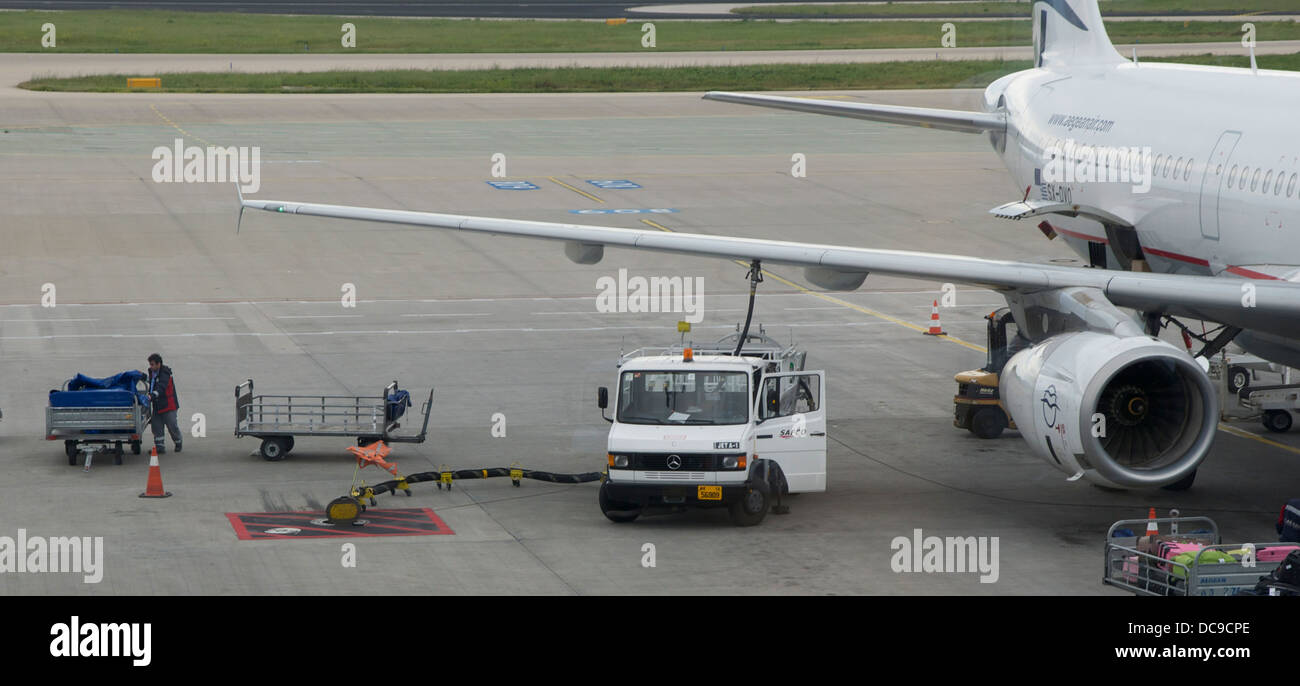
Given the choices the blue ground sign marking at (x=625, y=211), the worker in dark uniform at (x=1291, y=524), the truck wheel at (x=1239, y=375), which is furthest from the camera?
the blue ground sign marking at (x=625, y=211)

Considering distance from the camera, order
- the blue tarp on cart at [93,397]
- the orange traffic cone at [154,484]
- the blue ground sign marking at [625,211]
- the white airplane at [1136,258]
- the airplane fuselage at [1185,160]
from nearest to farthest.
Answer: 1. the white airplane at [1136,258]
2. the airplane fuselage at [1185,160]
3. the orange traffic cone at [154,484]
4. the blue tarp on cart at [93,397]
5. the blue ground sign marking at [625,211]

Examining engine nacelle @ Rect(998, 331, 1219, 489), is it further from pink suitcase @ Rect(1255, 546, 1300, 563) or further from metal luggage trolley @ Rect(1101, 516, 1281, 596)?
pink suitcase @ Rect(1255, 546, 1300, 563)

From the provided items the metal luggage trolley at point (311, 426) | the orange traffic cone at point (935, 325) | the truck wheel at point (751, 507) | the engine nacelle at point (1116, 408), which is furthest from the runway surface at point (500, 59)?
the truck wheel at point (751, 507)

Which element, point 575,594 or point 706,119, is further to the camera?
point 706,119

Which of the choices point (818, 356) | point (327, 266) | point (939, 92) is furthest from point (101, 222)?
point (939, 92)

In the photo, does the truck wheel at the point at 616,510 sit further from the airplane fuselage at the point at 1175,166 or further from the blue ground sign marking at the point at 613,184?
the blue ground sign marking at the point at 613,184

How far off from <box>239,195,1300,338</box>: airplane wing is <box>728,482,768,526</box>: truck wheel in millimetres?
3326

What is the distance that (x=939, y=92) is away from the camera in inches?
3184

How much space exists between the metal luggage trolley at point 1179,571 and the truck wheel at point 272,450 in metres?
12.1

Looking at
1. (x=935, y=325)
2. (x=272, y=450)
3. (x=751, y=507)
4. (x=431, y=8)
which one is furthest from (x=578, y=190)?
(x=431, y=8)

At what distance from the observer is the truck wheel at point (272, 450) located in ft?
77.8

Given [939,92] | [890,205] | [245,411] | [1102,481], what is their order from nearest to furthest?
[1102,481] < [245,411] < [890,205] < [939,92]
